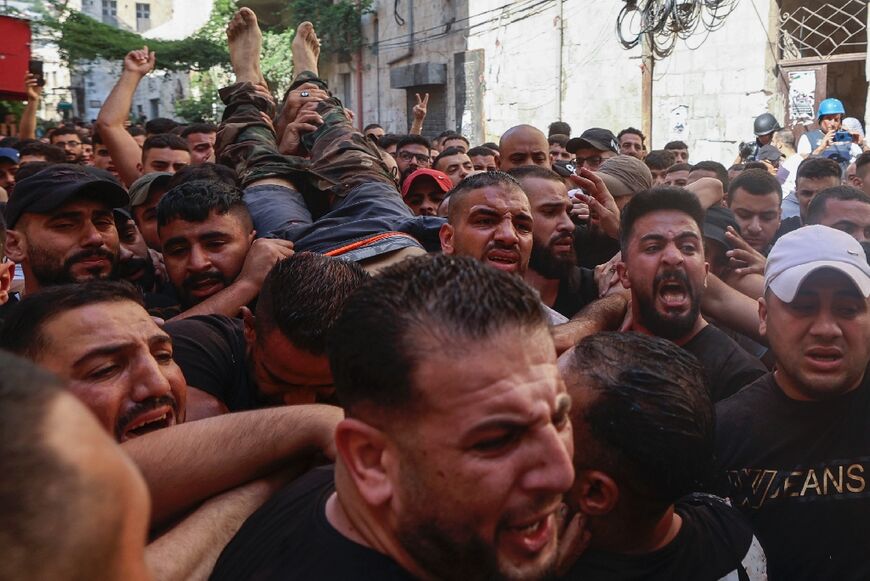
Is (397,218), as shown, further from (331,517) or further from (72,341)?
(331,517)

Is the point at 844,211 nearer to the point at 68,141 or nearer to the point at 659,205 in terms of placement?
the point at 659,205

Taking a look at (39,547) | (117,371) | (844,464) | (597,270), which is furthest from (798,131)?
(39,547)

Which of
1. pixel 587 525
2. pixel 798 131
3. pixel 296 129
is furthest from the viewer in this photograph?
pixel 798 131

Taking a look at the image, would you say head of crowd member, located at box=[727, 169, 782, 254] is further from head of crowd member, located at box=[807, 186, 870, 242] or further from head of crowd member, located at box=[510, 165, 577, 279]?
head of crowd member, located at box=[510, 165, 577, 279]

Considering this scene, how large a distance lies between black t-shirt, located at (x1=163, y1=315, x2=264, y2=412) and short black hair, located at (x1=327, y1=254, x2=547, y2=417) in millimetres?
1060

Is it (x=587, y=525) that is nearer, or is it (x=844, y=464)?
(x=587, y=525)

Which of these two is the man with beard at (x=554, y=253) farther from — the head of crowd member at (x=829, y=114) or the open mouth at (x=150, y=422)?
the head of crowd member at (x=829, y=114)

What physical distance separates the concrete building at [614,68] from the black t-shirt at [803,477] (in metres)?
9.40

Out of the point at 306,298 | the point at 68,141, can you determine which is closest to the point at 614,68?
the point at 68,141

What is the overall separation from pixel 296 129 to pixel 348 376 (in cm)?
331

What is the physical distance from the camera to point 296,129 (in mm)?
4512

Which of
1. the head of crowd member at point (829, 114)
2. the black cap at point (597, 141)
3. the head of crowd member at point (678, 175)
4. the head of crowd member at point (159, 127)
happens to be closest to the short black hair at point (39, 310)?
the black cap at point (597, 141)

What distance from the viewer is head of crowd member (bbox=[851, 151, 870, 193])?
6.12 meters

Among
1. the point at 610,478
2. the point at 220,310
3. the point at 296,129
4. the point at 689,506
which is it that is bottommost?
the point at 689,506
